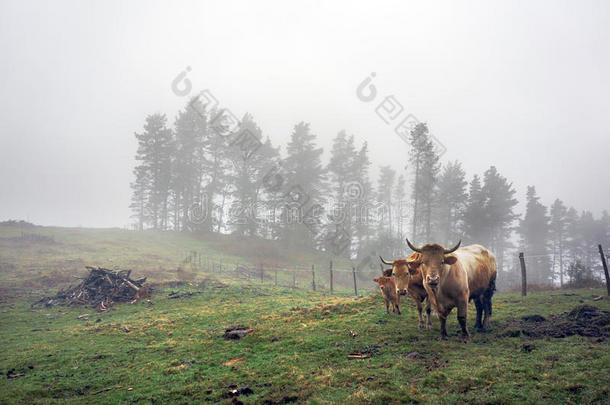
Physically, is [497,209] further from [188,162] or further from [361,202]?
[188,162]

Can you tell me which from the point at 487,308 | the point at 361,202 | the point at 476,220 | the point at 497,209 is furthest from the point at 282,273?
the point at 497,209

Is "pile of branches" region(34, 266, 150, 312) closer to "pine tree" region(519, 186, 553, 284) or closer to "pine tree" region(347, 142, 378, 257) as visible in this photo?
"pine tree" region(347, 142, 378, 257)

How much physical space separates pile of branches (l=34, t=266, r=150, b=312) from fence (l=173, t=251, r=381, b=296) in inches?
284

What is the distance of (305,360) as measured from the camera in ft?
25.6

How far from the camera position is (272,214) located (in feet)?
148

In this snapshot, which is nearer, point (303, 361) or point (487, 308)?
point (303, 361)

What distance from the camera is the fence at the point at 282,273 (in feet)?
96.7

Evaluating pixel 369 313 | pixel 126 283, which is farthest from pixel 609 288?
pixel 126 283

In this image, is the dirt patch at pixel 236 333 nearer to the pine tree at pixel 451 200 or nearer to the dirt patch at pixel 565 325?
the dirt patch at pixel 565 325

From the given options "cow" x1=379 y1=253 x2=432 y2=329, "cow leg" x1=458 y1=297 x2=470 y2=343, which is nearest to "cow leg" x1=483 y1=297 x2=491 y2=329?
"cow" x1=379 y1=253 x2=432 y2=329

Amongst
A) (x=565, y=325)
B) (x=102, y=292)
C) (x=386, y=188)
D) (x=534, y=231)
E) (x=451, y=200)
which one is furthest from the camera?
(x=386, y=188)

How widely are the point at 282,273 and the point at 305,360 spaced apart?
27743 millimetres

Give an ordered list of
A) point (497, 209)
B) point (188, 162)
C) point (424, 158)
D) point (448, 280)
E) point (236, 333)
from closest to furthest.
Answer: point (448, 280)
point (236, 333)
point (424, 158)
point (497, 209)
point (188, 162)

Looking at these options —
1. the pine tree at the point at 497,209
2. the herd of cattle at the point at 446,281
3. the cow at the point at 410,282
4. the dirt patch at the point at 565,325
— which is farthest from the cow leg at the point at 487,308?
the pine tree at the point at 497,209
